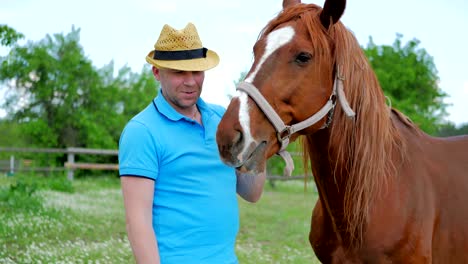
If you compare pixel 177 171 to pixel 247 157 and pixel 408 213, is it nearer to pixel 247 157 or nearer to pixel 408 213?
pixel 247 157

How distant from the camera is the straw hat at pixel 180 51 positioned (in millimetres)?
2480

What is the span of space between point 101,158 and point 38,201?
19.5 meters

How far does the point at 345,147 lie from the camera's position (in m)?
2.73

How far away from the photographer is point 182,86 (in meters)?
2.52

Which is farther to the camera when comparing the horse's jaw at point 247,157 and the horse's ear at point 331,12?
the horse's ear at point 331,12

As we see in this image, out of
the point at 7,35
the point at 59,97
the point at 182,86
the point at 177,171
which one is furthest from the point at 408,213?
the point at 59,97

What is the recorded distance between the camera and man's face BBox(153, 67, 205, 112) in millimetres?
2504

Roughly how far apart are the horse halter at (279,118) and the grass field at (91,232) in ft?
13.4

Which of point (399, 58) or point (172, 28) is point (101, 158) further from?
point (172, 28)

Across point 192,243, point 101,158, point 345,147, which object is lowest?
point 101,158

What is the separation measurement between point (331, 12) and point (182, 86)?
79 cm

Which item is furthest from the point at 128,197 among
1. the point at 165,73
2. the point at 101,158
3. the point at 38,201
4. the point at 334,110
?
Answer: the point at 101,158

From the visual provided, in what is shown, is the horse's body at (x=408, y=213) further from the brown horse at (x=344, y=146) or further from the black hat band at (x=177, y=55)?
the black hat band at (x=177, y=55)

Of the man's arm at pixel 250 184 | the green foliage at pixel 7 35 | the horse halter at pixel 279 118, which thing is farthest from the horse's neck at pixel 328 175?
the green foliage at pixel 7 35
